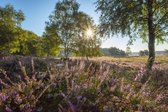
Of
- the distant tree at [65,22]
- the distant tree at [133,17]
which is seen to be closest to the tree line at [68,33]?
the distant tree at [65,22]

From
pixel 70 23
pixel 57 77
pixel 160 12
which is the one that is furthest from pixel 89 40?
pixel 57 77

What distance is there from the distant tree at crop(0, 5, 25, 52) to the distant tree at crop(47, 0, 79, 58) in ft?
28.3

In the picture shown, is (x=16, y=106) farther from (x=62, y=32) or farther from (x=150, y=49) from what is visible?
(x=62, y=32)

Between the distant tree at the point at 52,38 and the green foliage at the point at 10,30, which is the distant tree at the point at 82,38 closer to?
the distant tree at the point at 52,38

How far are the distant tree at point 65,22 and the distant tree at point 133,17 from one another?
2999cm

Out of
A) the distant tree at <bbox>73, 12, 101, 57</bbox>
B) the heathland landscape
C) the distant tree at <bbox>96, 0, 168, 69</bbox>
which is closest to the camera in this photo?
the heathland landscape

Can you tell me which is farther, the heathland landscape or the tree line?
the tree line

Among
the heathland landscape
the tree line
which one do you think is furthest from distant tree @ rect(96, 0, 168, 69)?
the tree line

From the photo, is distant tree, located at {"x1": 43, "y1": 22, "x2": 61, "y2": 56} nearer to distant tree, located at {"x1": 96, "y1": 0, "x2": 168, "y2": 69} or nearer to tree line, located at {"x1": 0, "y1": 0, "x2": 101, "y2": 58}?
tree line, located at {"x1": 0, "y1": 0, "x2": 101, "y2": 58}

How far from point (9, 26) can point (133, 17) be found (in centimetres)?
4087

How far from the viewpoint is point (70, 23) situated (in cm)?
5641

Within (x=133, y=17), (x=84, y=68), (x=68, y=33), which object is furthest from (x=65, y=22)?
(x=84, y=68)

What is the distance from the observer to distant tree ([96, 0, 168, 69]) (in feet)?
83.4

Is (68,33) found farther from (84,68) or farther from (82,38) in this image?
(84,68)
